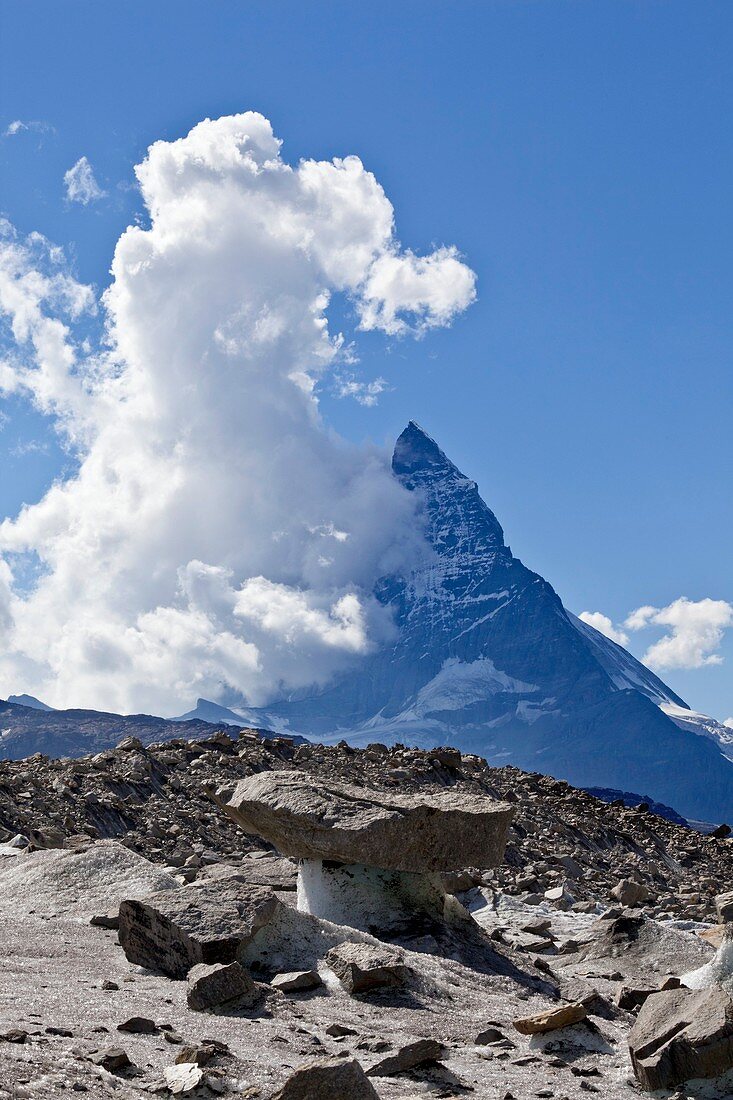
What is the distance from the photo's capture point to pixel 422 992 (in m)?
11.0

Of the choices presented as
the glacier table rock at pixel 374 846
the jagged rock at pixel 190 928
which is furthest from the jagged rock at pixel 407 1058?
the glacier table rock at pixel 374 846

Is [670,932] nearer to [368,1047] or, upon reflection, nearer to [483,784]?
[368,1047]

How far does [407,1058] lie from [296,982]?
254 cm

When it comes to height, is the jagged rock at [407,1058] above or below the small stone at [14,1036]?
below

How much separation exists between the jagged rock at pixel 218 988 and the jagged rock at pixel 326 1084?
304 centimetres

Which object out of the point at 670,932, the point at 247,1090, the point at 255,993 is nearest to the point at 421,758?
the point at 670,932

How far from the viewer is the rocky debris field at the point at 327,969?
805 cm

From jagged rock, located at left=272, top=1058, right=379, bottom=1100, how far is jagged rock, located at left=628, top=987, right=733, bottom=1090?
272 cm

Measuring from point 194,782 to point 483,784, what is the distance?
10.1 metres

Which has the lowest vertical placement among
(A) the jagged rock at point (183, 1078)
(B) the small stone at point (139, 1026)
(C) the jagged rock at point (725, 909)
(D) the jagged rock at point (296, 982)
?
(A) the jagged rock at point (183, 1078)

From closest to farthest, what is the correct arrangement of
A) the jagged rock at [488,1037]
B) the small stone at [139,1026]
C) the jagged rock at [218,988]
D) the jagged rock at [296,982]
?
the small stone at [139,1026] → the jagged rock at [488,1037] → the jagged rock at [218,988] → the jagged rock at [296,982]

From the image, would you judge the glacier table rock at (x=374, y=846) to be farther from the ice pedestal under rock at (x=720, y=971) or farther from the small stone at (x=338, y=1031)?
the small stone at (x=338, y=1031)

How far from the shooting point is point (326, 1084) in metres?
6.89

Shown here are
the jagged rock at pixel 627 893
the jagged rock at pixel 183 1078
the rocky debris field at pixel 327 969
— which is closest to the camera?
the jagged rock at pixel 183 1078
